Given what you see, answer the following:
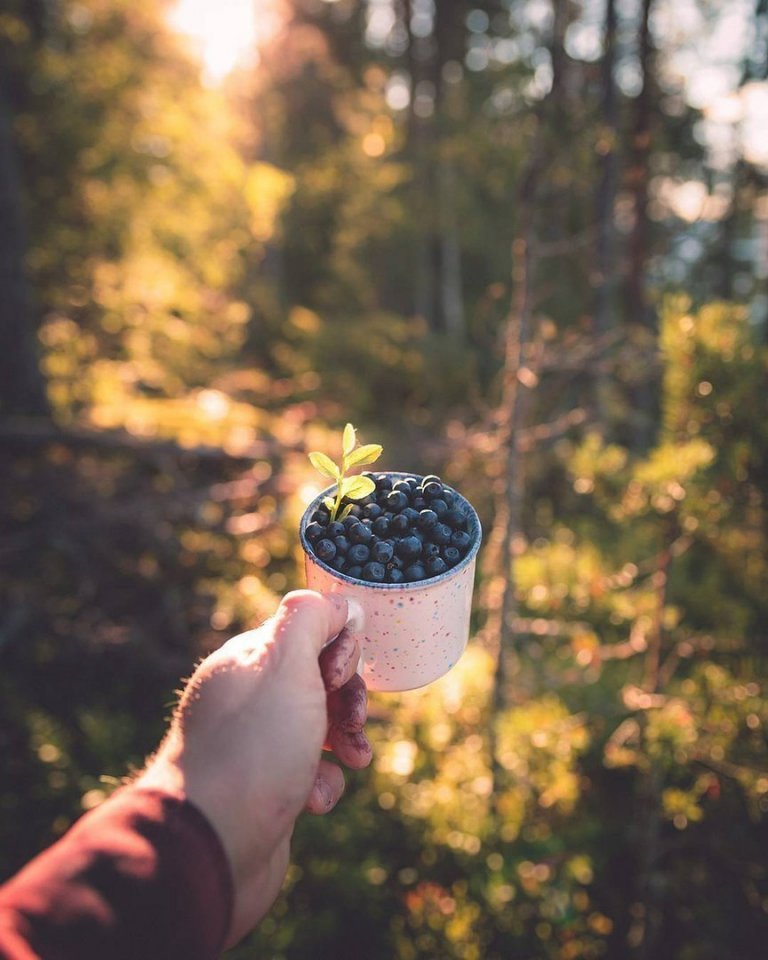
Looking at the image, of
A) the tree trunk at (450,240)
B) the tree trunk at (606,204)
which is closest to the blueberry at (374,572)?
the tree trunk at (606,204)

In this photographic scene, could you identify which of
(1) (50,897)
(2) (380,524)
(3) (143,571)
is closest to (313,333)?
(3) (143,571)

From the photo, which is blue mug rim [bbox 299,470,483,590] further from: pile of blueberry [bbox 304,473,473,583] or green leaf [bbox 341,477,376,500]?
green leaf [bbox 341,477,376,500]

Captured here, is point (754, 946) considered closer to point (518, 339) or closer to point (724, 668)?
point (724, 668)

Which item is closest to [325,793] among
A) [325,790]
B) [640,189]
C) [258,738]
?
[325,790]

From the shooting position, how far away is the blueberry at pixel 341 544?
1415mm

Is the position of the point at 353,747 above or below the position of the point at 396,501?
below

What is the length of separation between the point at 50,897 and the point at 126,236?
709 centimetres

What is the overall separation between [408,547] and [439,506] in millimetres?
165

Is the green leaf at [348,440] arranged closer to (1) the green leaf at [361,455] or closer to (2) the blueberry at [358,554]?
(1) the green leaf at [361,455]

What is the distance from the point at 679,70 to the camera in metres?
8.62

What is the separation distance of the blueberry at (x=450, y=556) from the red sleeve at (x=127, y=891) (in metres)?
0.73

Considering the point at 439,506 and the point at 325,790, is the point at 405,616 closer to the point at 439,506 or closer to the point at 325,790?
the point at 439,506

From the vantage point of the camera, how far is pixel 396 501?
1494mm

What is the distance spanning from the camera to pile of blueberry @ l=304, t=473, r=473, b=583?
140cm
